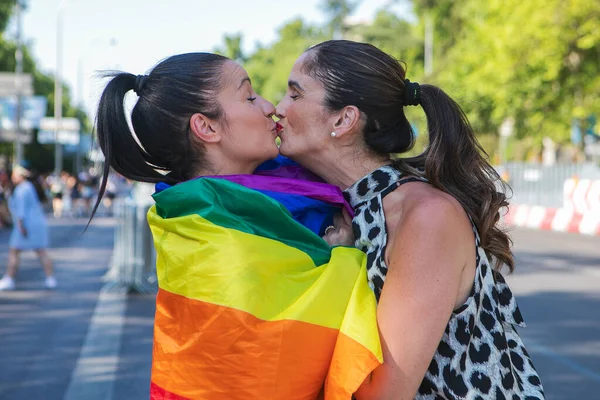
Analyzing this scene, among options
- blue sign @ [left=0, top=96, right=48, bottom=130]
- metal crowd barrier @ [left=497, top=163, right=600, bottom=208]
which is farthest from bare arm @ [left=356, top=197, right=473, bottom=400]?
blue sign @ [left=0, top=96, right=48, bottom=130]

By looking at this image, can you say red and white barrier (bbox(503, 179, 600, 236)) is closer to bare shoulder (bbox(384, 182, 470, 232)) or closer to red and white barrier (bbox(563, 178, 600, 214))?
red and white barrier (bbox(563, 178, 600, 214))

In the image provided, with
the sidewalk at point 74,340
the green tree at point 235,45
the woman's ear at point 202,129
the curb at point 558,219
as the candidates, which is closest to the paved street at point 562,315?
the sidewalk at point 74,340

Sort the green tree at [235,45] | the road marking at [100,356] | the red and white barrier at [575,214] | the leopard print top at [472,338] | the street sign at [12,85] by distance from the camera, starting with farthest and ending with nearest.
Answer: the green tree at [235,45] → the street sign at [12,85] → the red and white barrier at [575,214] → the road marking at [100,356] → the leopard print top at [472,338]

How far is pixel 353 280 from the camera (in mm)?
2244

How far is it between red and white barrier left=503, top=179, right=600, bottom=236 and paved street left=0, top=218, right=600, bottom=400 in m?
8.42

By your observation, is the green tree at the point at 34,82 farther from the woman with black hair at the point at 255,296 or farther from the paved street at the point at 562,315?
the woman with black hair at the point at 255,296

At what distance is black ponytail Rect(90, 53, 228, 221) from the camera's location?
2664 millimetres

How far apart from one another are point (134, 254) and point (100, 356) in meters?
4.95

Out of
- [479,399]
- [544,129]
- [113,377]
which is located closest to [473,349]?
[479,399]

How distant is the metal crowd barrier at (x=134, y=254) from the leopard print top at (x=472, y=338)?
11.2 metres

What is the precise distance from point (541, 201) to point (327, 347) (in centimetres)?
3417

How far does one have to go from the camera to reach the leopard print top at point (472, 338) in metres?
2.36

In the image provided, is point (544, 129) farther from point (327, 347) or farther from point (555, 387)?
point (327, 347)

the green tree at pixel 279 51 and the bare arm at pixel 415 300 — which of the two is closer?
the bare arm at pixel 415 300
